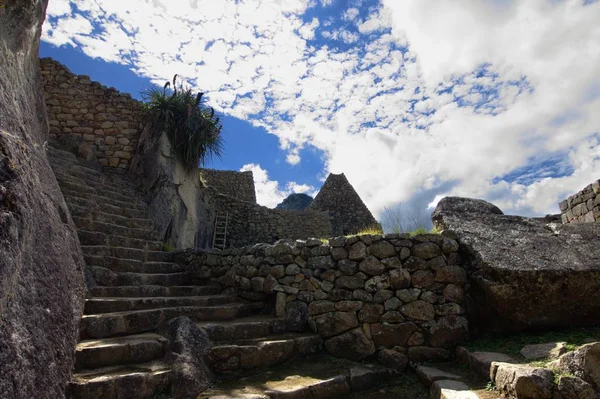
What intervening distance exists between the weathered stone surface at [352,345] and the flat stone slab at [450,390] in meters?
0.93

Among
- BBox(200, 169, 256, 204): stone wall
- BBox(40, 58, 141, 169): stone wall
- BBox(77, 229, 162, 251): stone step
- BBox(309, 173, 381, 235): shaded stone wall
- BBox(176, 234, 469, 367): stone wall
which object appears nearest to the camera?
BBox(176, 234, 469, 367): stone wall

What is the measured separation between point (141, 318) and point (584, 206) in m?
7.15

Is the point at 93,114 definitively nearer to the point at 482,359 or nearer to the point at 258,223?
the point at 258,223

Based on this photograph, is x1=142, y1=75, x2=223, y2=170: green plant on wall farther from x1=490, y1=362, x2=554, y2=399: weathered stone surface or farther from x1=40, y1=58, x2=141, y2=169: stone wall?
x1=490, y1=362, x2=554, y2=399: weathered stone surface

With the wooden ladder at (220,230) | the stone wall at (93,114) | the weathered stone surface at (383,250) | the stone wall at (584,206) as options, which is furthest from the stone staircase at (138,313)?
the stone wall at (584,206)

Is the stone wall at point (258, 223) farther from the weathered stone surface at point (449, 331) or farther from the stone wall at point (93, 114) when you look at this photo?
the weathered stone surface at point (449, 331)

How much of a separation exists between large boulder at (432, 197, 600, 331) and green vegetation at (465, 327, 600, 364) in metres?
0.10

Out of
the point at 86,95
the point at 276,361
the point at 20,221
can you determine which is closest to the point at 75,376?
the point at 20,221

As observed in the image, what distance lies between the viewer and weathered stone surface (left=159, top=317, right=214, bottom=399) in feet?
10.1

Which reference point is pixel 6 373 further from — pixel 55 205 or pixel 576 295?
pixel 576 295

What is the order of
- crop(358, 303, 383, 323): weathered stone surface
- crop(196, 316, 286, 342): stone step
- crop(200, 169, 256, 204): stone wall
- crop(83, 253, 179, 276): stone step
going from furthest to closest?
crop(200, 169, 256, 204): stone wall, crop(83, 253, 179, 276): stone step, crop(358, 303, 383, 323): weathered stone surface, crop(196, 316, 286, 342): stone step

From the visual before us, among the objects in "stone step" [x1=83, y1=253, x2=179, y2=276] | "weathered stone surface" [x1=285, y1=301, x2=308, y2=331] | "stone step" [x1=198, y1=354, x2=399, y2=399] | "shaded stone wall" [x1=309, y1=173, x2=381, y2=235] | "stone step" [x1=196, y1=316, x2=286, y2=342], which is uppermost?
"shaded stone wall" [x1=309, y1=173, x2=381, y2=235]

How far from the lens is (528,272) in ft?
12.8

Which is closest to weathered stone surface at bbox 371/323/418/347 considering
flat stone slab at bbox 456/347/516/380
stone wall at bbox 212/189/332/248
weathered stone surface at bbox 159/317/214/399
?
flat stone slab at bbox 456/347/516/380
